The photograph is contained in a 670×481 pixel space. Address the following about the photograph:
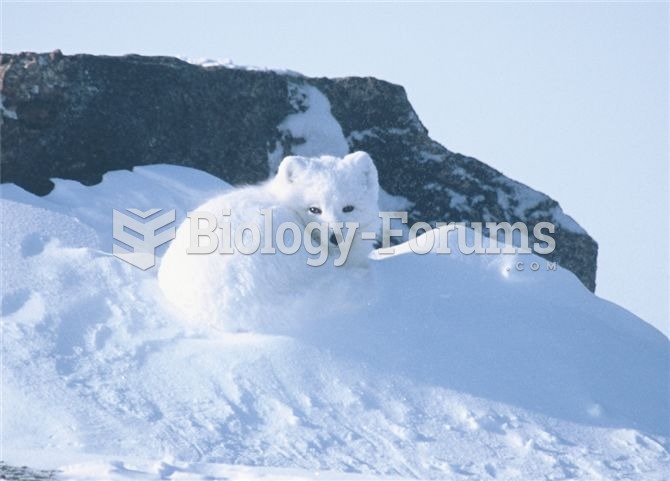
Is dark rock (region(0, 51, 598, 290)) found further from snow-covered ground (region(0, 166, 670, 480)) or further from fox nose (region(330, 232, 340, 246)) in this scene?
fox nose (region(330, 232, 340, 246))

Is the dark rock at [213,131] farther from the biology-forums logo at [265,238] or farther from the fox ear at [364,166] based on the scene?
the fox ear at [364,166]

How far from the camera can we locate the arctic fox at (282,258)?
7547 millimetres

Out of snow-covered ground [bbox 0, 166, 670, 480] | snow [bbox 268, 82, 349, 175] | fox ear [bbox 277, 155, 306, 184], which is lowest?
snow-covered ground [bbox 0, 166, 670, 480]

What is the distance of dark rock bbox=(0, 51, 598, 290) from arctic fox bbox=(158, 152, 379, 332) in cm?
274

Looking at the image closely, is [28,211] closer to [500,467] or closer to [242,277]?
[242,277]

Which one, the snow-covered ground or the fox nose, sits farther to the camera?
the fox nose

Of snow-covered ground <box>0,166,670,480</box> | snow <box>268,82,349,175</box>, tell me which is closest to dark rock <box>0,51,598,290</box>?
snow <box>268,82,349,175</box>

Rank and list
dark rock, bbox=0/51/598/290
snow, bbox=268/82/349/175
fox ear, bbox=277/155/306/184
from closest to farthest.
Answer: fox ear, bbox=277/155/306/184 → dark rock, bbox=0/51/598/290 → snow, bbox=268/82/349/175

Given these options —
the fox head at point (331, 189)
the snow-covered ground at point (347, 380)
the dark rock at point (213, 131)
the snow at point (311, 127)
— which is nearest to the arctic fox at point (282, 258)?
the fox head at point (331, 189)

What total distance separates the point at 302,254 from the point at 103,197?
2967 millimetres

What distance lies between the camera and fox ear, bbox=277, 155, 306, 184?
8008mm

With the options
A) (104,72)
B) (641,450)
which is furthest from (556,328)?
(104,72)

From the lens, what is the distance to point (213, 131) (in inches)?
457

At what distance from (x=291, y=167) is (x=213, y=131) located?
147 inches
